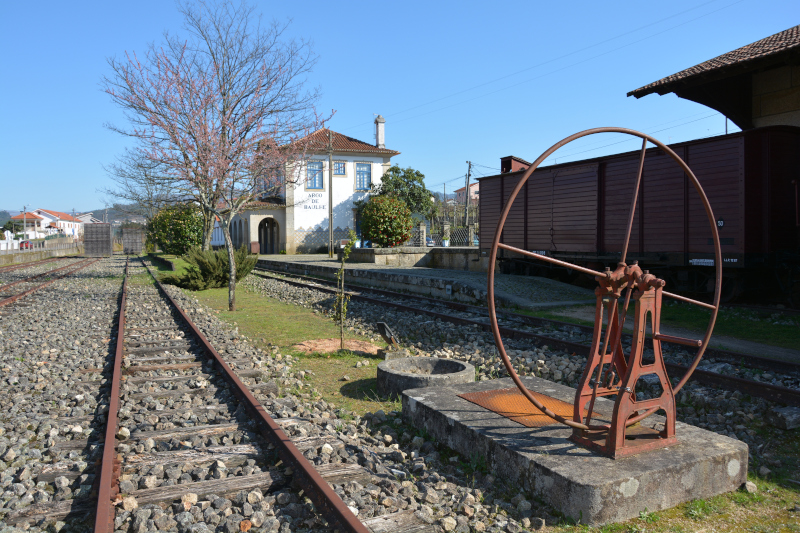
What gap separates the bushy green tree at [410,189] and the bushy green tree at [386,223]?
36.1 feet

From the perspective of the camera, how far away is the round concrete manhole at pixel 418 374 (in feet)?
16.8

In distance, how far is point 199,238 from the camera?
34.7 meters

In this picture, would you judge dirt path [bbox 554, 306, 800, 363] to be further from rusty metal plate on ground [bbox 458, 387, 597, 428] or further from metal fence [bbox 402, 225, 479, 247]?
metal fence [bbox 402, 225, 479, 247]

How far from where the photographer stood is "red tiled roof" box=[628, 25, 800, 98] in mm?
10586

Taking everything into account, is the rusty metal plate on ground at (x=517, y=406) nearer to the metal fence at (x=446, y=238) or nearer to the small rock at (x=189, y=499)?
the small rock at (x=189, y=499)

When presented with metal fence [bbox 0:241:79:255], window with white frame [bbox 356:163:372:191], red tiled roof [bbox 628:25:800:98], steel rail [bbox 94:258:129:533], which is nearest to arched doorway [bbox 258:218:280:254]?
window with white frame [bbox 356:163:372:191]

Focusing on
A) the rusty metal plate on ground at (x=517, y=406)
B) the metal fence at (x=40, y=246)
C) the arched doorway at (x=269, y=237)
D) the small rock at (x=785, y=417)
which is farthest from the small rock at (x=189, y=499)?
the metal fence at (x=40, y=246)

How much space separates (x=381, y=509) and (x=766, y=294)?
451 inches

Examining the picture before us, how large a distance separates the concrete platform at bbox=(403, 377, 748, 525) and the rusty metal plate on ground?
0.09 m

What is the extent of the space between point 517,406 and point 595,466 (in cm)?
109

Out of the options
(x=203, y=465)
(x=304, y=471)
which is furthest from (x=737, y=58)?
(x=203, y=465)

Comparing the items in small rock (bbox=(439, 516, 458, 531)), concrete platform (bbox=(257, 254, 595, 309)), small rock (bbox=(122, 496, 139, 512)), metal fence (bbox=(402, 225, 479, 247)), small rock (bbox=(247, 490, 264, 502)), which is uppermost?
metal fence (bbox=(402, 225, 479, 247))

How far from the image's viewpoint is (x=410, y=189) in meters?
37.8

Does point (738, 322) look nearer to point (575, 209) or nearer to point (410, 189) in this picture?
point (575, 209)
